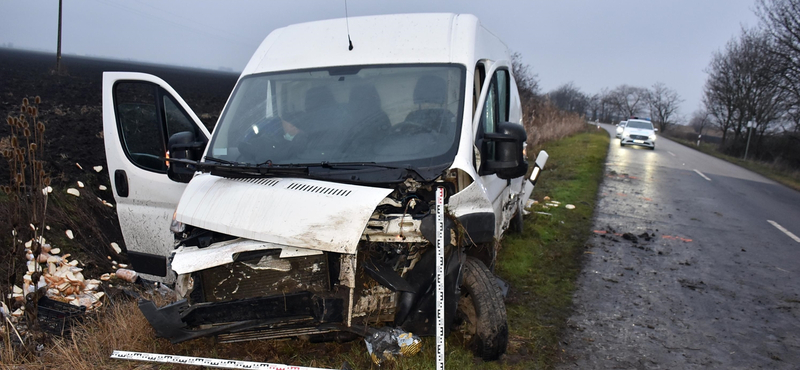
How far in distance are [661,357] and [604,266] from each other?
2351 millimetres

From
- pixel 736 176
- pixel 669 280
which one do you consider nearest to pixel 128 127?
pixel 669 280

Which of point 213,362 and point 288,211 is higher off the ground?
point 288,211

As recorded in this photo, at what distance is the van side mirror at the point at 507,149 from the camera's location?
3793mm

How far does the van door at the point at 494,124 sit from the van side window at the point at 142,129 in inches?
106

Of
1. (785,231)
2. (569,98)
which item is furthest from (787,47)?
(569,98)

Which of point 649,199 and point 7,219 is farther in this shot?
point 649,199

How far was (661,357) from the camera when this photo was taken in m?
4.05

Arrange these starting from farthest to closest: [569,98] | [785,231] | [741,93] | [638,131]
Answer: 1. [569,98]
2. [741,93]
3. [638,131]
4. [785,231]

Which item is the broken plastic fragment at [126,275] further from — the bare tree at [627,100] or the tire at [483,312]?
the bare tree at [627,100]

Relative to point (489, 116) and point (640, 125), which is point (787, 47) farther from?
point (489, 116)

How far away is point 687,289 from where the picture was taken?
5.59 meters

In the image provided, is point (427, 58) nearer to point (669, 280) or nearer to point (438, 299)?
point (438, 299)

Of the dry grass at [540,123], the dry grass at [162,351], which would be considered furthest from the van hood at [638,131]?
the dry grass at [162,351]

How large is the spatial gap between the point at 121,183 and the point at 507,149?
326 centimetres
